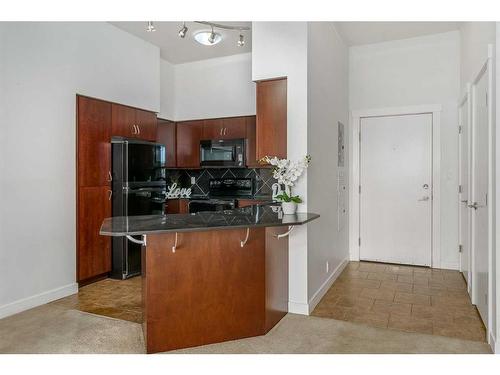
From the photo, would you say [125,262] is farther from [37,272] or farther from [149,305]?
[149,305]

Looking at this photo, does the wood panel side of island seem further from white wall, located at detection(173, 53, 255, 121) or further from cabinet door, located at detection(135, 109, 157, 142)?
white wall, located at detection(173, 53, 255, 121)

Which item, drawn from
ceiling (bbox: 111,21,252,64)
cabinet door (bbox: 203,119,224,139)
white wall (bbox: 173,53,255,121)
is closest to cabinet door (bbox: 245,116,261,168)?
white wall (bbox: 173,53,255,121)

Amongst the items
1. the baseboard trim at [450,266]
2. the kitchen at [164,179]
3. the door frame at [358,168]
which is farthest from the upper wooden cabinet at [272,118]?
the baseboard trim at [450,266]

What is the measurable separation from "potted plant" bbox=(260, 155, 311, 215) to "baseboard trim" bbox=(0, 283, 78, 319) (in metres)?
2.39

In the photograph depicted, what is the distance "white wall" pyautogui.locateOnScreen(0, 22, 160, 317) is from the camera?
124 inches

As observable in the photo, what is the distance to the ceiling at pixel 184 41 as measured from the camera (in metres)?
4.23

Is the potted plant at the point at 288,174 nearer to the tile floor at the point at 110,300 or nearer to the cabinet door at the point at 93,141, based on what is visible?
the tile floor at the point at 110,300

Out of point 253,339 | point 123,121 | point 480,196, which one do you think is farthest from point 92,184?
point 480,196

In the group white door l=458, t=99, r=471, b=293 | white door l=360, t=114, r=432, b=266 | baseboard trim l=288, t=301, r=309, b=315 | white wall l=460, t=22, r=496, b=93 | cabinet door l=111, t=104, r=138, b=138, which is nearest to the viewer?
white wall l=460, t=22, r=496, b=93

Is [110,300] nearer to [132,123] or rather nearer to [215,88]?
[132,123]

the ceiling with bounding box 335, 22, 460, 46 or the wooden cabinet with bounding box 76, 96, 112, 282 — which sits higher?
the ceiling with bounding box 335, 22, 460, 46

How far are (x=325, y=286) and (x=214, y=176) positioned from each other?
2606 mm

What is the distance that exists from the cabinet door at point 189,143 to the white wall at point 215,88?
5.9 inches

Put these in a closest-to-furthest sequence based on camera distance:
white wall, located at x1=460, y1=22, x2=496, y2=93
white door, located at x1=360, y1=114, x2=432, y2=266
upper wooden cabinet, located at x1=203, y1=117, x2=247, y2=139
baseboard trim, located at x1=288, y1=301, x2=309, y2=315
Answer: white wall, located at x1=460, y1=22, x2=496, y2=93
baseboard trim, located at x1=288, y1=301, x2=309, y2=315
white door, located at x1=360, y1=114, x2=432, y2=266
upper wooden cabinet, located at x1=203, y1=117, x2=247, y2=139
